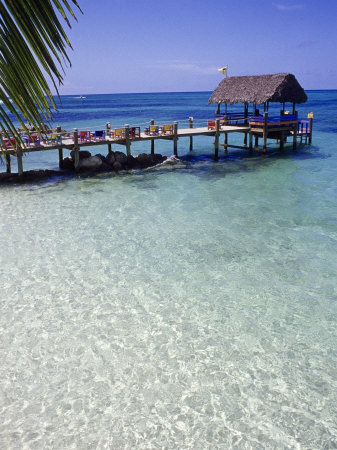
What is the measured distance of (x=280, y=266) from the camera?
11.1 m

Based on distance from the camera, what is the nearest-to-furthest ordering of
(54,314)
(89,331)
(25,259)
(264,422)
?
(264,422), (89,331), (54,314), (25,259)

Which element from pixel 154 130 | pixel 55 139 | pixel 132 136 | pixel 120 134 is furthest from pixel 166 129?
pixel 55 139

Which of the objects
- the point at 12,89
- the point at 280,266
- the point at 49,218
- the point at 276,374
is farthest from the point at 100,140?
the point at 12,89

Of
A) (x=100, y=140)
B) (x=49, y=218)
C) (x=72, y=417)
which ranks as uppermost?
(x=100, y=140)

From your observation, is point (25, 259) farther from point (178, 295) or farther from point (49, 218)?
point (178, 295)

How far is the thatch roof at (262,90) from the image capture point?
2677 cm

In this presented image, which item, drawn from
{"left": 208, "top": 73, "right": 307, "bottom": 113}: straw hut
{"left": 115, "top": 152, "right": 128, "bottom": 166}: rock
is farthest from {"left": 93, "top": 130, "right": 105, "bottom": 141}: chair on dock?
{"left": 208, "top": 73, "right": 307, "bottom": 113}: straw hut

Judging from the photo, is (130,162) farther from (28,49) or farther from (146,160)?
(28,49)

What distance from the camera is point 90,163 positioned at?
22.7 m

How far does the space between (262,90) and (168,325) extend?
73.9 feet

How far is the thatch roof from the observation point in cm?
2677

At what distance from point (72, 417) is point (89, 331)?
222 centimetres

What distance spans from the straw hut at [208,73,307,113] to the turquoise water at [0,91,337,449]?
1272 cm

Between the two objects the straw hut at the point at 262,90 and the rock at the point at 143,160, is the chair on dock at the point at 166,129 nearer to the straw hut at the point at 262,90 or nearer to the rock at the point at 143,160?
the rock at the point at 143,160
